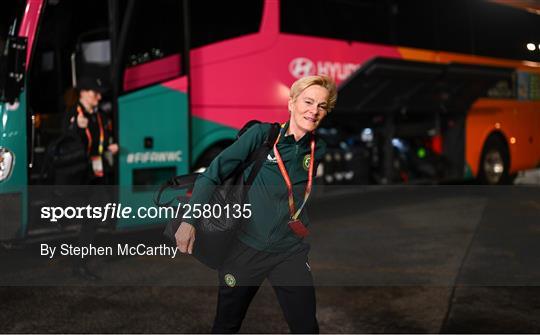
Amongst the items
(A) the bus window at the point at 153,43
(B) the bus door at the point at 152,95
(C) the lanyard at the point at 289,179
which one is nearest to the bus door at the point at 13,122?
(B) the bus door at the point at 152,95

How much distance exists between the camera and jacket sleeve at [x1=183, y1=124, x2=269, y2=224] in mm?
2961

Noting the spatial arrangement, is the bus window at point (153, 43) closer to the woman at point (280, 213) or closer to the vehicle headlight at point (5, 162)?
the vehicle headlight at point (5, 162)

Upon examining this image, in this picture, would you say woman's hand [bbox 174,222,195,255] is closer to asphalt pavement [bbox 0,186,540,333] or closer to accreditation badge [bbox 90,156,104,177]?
asphalt pavement [bbox 0,186,540,333]

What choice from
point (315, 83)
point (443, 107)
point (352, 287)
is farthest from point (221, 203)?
point (443, 107)

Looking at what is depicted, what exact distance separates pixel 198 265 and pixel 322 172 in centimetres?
336

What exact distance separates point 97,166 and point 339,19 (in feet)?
14.9

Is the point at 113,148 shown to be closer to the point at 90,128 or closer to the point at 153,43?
the point at 90,128

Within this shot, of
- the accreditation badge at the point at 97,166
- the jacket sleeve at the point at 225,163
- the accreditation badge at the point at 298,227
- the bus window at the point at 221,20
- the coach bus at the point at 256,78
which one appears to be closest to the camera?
the jacket sleeve at the point at 225,163

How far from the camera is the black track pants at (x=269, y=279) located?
3186mm

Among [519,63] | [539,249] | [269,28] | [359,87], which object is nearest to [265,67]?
[269,28]

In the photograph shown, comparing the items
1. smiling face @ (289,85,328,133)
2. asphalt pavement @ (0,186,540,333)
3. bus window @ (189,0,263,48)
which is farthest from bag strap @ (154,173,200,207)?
bus window @ (189,0,263,48)

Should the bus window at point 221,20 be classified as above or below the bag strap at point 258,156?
above

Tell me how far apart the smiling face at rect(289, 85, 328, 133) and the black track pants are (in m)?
0.55

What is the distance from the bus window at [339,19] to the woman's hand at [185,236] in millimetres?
6614
